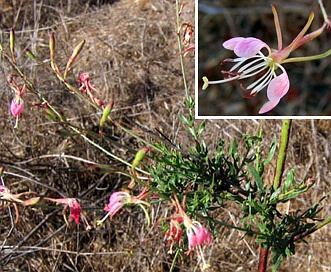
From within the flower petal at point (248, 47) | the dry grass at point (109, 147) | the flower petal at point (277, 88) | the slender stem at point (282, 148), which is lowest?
the dry grass at point (109, 147)

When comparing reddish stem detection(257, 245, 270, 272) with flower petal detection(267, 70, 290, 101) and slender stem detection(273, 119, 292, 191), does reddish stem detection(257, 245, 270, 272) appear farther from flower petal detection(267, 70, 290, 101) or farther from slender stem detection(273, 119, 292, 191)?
flower petal detection(267, 70, 290, 101)

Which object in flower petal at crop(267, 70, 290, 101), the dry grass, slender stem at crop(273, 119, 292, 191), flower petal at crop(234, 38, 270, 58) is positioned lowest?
A: the dry grass

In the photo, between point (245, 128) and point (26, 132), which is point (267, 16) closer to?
point (245, 128)

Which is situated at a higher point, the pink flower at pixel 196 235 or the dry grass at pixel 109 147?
the pink flower at pixel 196 235

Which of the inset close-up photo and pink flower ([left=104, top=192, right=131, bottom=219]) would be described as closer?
pink flower ([left=104, top=192, right=131, bottom=219])

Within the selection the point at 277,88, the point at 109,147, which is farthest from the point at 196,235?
the point at 109,147

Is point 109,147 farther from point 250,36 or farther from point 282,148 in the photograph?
point 282,148

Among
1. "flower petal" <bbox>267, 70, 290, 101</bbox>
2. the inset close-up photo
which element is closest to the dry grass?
the inset close-up photo

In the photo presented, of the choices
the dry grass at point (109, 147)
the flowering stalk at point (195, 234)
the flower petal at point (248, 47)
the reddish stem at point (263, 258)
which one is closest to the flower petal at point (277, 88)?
the flower petal at point (248, 47)

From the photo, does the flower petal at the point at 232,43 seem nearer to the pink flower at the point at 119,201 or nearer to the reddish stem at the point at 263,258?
the pink flower at the point at 119,201
